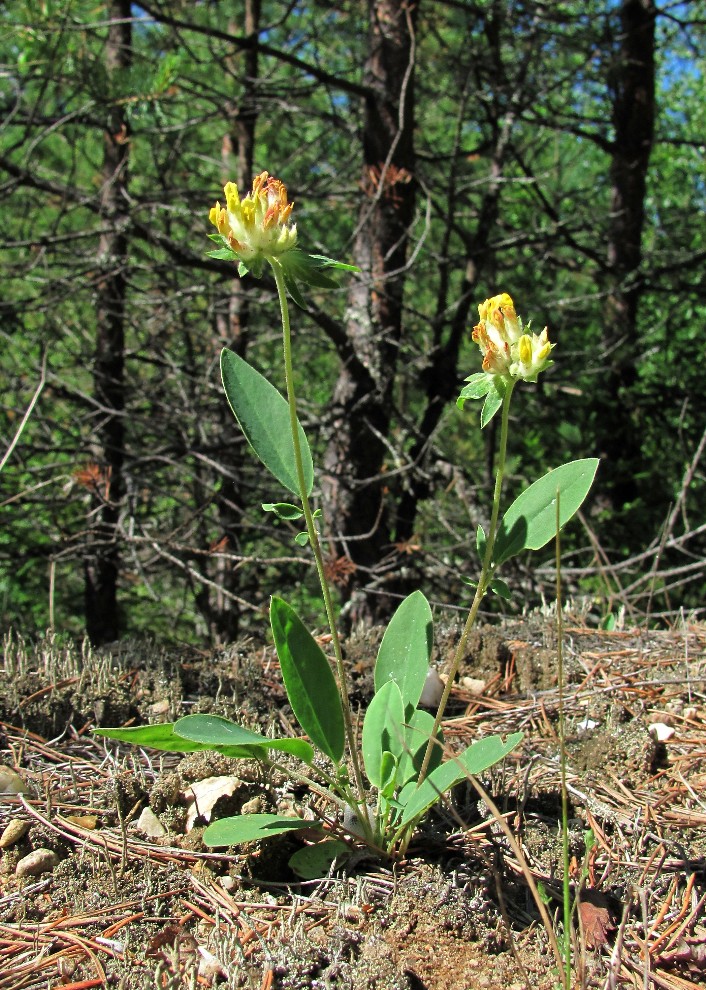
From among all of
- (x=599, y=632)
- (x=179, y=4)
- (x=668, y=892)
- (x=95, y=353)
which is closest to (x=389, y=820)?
(x=668, y=892)

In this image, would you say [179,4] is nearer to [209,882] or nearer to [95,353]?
[95,353]

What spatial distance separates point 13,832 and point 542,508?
3.63 ft

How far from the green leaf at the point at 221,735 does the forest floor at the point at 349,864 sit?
0.25 meters

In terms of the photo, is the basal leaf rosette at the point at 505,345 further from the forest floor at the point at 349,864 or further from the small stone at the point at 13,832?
the small stone at the point at 13,832

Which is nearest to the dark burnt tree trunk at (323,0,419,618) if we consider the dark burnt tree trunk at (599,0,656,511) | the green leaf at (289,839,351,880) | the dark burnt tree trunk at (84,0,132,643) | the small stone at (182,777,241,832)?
the dark burnt tree trunk at (84,0,132,643)

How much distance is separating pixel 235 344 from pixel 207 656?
2.63 meters

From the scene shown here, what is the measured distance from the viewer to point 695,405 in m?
5.15

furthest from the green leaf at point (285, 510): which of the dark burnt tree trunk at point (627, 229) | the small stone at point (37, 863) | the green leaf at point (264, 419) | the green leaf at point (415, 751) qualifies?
the dark burnt tree trunk at point (627, 229)

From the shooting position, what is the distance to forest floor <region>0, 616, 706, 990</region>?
1.19 m

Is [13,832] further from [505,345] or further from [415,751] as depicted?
[505,345]

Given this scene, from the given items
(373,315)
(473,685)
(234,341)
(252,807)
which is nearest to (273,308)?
(234,341)

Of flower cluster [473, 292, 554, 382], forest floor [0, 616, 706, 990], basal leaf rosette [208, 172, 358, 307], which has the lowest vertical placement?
forest floor [0, 616, 706, 990]

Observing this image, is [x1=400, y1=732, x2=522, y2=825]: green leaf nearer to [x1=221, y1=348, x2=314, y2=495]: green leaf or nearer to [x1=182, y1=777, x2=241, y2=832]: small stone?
[x1=182, y1=777, x2=241, y2=832]: small stone

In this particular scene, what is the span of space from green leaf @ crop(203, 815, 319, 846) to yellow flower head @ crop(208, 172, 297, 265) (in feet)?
2.92
